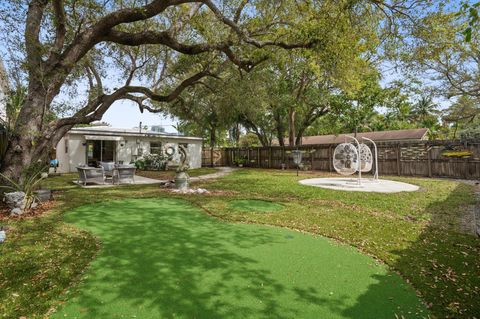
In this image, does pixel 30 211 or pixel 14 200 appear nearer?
pixel 14 200

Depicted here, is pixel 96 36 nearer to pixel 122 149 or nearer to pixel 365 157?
pixel 365 157

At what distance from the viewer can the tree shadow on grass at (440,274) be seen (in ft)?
8.74

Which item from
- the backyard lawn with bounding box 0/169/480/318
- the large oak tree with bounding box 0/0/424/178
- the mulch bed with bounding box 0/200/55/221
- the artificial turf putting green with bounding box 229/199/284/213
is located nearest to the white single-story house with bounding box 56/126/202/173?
the large oak tree with bounding box 0/0/424/178

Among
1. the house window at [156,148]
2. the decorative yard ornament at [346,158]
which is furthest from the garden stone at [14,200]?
the house window at [156,148]

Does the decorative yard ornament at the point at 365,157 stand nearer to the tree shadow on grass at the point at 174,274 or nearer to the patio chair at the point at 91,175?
the tree shadow on grass at the point at 174,274

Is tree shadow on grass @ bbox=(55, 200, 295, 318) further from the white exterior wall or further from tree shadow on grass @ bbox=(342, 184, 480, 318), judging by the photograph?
the white exterior wall

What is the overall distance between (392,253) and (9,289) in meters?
5.00

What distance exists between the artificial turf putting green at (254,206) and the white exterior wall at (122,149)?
1417 centimetres

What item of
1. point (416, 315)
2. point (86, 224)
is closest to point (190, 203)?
point (86, 224)

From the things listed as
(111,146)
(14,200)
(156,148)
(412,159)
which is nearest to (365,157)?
(412,159)

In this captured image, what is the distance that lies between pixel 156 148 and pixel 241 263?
19.1 m

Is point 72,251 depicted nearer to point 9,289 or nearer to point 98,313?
point 9,289

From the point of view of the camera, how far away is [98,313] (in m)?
2.58

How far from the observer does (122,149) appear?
19719 mm
